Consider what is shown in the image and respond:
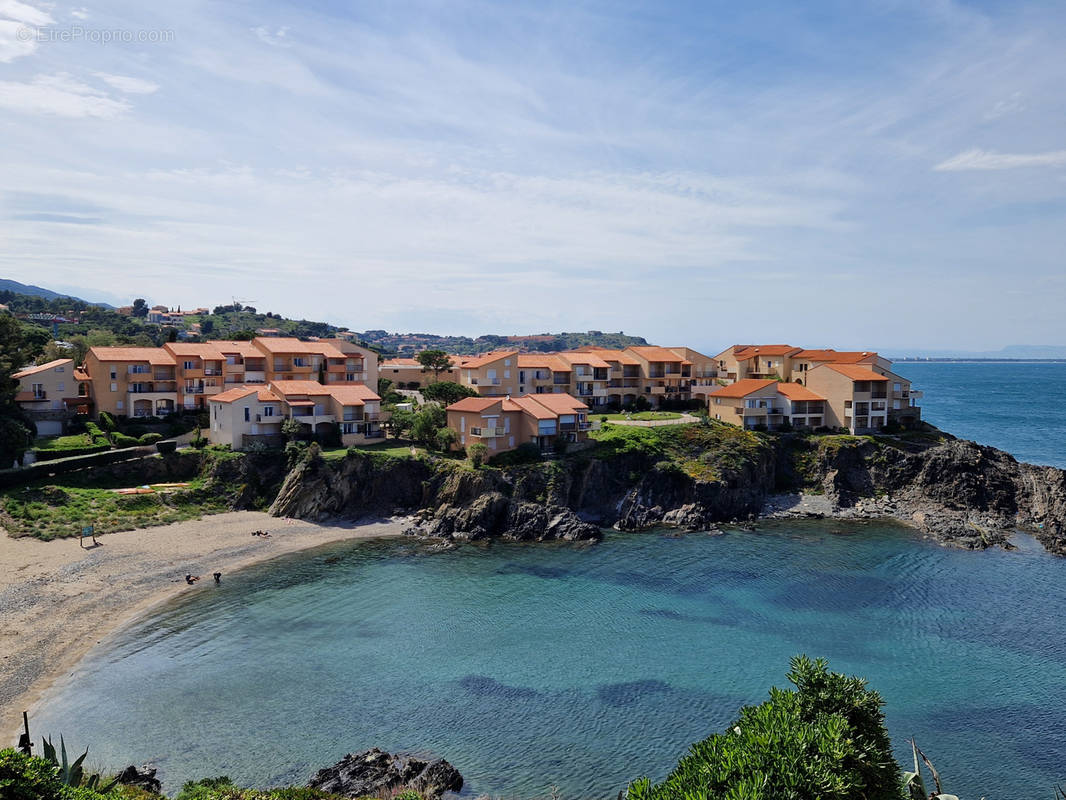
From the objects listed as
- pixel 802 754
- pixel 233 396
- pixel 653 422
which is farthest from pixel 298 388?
pixel 802 754

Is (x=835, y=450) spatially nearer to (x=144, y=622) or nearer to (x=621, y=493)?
(x=621, y=493)

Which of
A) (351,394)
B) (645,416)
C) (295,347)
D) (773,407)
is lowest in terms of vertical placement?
(645,416)

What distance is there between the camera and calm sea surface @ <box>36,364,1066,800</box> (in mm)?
27234

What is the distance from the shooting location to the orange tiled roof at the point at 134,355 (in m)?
66.1

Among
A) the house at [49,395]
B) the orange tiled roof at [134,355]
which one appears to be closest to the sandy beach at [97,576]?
the house at [49,395]

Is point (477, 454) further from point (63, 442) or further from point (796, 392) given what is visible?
point (796, 392)

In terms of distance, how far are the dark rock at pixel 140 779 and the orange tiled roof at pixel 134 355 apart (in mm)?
52080

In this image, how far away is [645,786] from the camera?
654 inches

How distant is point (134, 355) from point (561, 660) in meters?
57.0

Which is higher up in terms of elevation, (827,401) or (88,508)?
(827,401)

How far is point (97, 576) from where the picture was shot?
142 ft

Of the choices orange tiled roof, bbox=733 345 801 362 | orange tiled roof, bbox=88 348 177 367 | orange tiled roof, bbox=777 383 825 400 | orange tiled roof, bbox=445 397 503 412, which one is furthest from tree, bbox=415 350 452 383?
orange tiled roof, bbox=777 383 825 400

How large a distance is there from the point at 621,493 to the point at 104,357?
5290cm

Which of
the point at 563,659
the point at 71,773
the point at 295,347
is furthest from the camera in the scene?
the point at 295,347
